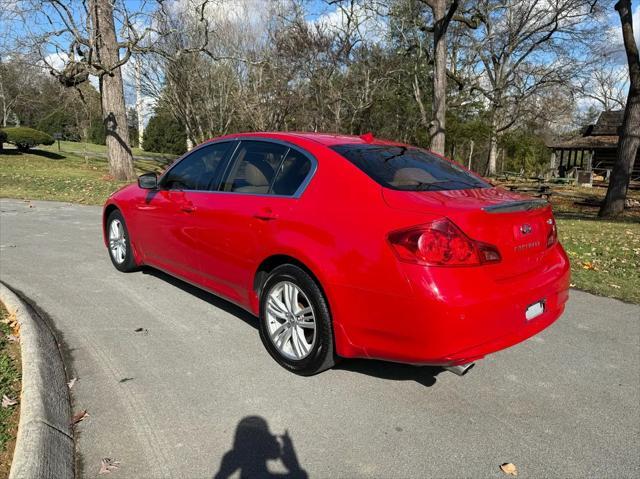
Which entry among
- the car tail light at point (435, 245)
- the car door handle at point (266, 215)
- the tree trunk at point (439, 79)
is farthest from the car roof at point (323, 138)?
the tree trunk at point (439, 79)

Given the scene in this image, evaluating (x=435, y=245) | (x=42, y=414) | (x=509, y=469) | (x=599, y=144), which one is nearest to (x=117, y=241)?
(x=42, y=414)

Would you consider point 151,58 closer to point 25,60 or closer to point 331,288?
point 25,60

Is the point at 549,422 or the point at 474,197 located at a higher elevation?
the point at 474,197

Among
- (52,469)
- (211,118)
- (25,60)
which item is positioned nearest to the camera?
(52,469)

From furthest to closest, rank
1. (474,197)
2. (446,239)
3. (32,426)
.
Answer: (474,197)
(446,239)
(32,426)

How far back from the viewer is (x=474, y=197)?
10.3 feet

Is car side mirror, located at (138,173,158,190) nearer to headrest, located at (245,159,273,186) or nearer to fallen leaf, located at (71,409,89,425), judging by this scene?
headrest, located at (245,159,273,186)

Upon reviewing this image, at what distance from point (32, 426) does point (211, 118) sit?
82.8 feet

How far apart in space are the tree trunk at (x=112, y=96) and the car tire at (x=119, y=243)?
453 inches

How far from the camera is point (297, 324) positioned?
3359mm

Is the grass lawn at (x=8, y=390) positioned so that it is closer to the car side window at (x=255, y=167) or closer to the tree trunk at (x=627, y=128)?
the car side window at (x=255, y=167)

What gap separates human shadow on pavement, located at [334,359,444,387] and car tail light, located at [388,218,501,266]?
1082 millimetres

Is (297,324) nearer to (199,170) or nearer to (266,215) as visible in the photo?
(266,215)

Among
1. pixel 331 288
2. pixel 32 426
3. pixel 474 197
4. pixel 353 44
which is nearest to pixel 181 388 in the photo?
pixel 32 426
